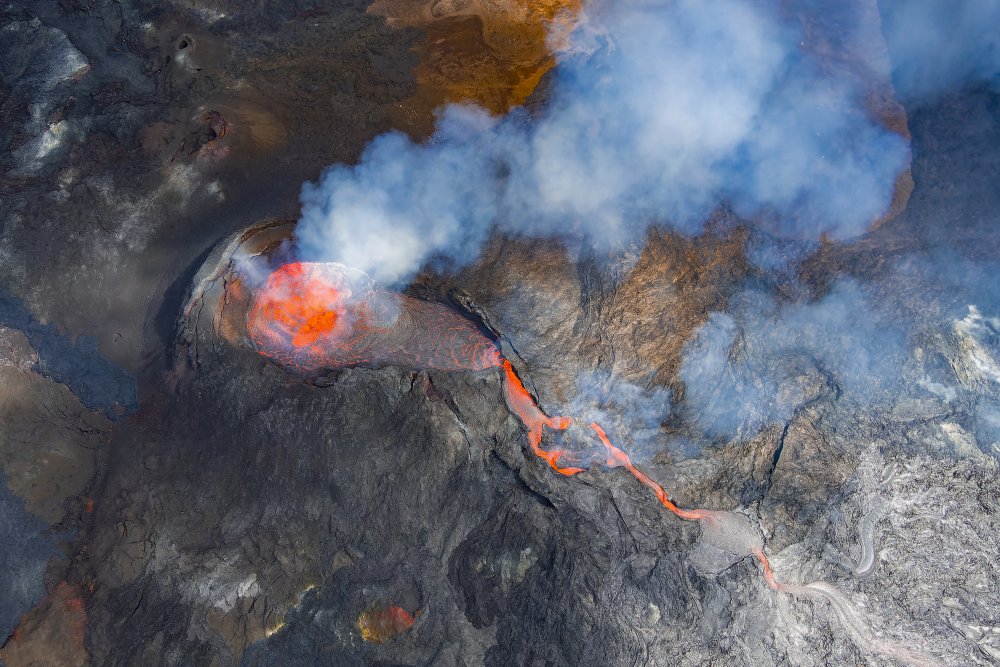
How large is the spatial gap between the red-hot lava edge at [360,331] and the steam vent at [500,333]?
3 centimetres

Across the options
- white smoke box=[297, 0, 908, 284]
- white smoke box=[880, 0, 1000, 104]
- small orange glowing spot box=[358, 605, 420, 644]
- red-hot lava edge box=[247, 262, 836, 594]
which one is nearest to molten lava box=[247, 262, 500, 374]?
red-hot lava edge box=[247, 262, 836, 594]

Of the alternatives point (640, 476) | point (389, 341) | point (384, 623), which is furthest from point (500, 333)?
point (384, 623)

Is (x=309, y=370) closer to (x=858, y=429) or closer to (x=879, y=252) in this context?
(x=858, y=429)

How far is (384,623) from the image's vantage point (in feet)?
15.4

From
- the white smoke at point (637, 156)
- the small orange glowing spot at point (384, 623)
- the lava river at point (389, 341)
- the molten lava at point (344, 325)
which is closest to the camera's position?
the small orange glowing spot at point (384, 623)

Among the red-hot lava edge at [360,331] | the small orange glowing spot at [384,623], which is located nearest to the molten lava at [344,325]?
the red-hot lava edge at [360,331]

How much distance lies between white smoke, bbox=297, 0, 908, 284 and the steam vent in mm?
33

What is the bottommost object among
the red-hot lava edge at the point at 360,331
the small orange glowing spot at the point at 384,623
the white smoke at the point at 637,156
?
the small orange glowing spot at the point at 384,623

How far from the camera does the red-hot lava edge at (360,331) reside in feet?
17.5

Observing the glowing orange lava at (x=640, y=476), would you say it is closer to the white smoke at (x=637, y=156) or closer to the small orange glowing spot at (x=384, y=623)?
the white smoke at (x=637, y=156)

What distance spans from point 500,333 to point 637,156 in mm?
2124

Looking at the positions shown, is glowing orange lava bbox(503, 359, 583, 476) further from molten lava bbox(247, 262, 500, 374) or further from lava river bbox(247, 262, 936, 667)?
molten lava bbox(247, 262, 500, 374)

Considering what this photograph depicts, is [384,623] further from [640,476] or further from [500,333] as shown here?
[500,333]

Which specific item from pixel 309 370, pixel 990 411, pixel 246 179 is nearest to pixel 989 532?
pixel 990 411
